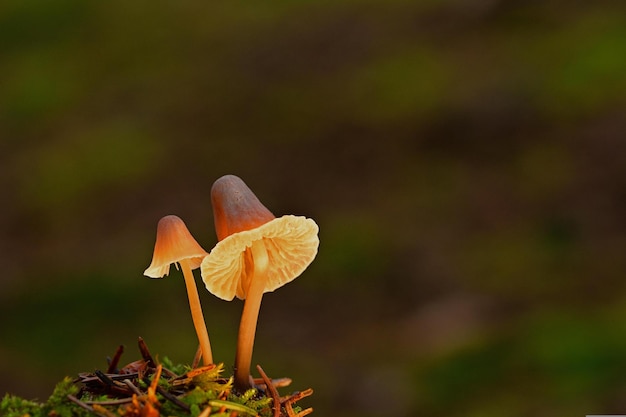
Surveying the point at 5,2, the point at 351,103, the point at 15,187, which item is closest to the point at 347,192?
the point at 351,103

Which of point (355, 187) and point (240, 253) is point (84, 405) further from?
point (355, 187)

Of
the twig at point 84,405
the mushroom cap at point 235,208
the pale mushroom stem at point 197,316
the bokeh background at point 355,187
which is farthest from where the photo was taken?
the bokeh background at point 355,187

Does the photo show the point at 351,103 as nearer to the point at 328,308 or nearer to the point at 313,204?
the point at 313,204

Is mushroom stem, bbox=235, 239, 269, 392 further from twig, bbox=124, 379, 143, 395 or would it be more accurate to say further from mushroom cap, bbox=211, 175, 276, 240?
twig, bbox=124, 379, 143, 395

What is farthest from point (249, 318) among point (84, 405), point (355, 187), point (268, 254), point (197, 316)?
point (355, 187)

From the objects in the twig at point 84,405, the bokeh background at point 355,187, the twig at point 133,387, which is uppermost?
the bokeh background at point 355,187

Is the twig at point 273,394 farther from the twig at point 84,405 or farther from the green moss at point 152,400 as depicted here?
the twig at point 84,405

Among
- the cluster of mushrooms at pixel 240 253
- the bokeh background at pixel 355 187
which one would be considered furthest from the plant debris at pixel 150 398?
the bokeh background at pixel 355 187
